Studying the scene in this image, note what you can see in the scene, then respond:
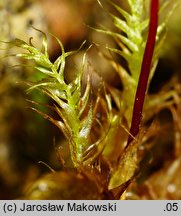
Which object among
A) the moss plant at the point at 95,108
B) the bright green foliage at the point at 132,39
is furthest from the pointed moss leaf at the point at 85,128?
the bright green foliage at the point at 132,39

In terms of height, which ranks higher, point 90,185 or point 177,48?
point 177,48

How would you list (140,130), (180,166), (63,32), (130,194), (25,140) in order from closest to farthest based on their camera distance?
1. (140,130)
2. (130,194)
3. (180,166)
4. (25,140)
5. (63,32)

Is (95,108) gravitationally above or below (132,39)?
below

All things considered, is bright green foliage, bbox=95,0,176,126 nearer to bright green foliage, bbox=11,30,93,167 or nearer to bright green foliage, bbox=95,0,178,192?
bright green foliage, bbox=95,0,178,192

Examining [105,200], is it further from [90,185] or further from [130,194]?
[130,194]

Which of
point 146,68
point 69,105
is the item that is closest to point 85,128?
point 69,105

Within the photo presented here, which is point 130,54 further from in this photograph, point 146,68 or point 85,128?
point 85,128

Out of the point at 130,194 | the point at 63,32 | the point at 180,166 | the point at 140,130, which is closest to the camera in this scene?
the point at 140,130

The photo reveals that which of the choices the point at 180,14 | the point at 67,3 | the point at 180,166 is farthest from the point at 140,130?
the point at 67,3

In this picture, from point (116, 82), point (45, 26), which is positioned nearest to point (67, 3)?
point (45, 26)

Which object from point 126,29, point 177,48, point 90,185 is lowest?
point 90,185

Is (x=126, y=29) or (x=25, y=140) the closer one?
(x=126, y=29)
